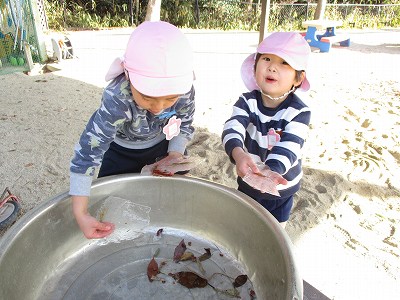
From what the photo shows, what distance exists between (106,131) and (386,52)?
19.6 ft

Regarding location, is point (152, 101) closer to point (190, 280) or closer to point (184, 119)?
point (184, 119)

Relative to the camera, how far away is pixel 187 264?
1086 millimetres

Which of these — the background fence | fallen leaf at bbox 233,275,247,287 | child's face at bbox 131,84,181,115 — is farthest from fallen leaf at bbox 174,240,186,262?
the background fence

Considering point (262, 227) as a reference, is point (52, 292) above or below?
below

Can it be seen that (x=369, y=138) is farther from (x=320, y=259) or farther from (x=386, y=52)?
(x=386, y=52)

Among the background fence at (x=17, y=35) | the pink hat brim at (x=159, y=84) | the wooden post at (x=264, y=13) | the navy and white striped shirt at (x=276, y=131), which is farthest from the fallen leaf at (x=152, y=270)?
the wooden post at (x=264, y=13)

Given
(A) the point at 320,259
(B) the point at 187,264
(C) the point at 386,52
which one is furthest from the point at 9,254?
(C) the point at 386,52

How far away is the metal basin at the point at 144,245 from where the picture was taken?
904 millimetres

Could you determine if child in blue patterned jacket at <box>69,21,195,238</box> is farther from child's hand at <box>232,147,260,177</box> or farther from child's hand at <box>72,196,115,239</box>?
child's hand at <box>232,147,260,177</box>

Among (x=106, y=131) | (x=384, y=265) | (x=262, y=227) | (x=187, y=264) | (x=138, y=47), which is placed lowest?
(x=384, y=265)

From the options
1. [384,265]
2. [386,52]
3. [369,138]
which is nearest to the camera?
[384,265]

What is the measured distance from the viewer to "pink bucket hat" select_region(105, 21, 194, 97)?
79cm

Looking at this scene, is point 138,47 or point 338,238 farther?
point 338,238

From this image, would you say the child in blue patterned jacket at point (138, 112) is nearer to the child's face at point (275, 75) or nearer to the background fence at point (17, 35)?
the child's face at point (275, 75)
